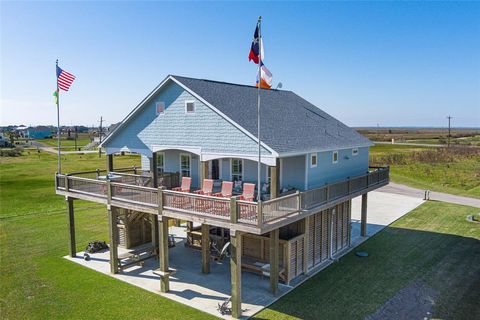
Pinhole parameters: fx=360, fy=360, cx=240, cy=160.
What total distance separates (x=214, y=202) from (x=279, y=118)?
22.0ft

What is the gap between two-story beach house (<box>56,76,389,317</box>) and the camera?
13711 mm

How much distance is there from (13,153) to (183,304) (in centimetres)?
7880

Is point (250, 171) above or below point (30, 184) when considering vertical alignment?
above

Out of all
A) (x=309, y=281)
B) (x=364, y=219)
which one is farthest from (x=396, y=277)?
(x=364, y=219)

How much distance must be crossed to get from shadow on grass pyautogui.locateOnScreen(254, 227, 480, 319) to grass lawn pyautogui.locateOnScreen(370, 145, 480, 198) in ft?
66.7

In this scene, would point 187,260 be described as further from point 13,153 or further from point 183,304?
point 13,153

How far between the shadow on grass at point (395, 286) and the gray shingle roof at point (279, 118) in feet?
19.0

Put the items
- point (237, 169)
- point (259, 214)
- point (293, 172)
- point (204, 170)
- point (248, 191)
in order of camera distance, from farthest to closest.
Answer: point (237, 169) < point (293, 172) < point (204, 170) < point (248, 191) < point (259, 214)

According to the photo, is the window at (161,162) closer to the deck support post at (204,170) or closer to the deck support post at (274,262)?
the deck support post at (204,170)

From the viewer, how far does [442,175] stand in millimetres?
43750

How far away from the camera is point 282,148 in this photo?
46.3 feet

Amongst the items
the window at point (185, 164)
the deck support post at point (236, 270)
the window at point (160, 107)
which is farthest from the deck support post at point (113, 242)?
the deck support post at point (236, 270)

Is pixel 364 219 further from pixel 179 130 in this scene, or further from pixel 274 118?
pixel 179 130

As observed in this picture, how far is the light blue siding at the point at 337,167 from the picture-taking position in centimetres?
1706
